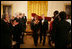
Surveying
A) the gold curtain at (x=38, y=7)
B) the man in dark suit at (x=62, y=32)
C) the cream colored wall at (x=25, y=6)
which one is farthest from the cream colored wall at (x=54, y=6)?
the man in dark suit at (x=62, y=32)

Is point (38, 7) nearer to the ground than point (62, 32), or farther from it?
farther from it

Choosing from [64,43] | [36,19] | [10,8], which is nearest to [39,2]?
[10,8]

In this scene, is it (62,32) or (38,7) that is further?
(38,7)

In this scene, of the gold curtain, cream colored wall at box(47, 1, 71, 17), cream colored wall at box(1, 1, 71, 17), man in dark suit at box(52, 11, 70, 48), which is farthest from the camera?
the gold curtain

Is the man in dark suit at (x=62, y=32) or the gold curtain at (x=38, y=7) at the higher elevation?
the gold curtain at (x=38, y=7)

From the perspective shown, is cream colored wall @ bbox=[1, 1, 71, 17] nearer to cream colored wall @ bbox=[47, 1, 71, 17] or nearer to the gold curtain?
cream colored wall @ bbox=[47, 1, 71, 17]

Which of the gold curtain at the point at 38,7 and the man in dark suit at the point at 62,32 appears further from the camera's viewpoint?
the gold curtain at the point at 38,7

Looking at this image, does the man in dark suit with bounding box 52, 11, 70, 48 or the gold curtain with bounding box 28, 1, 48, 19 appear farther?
the gold curtain with bounding box 28, 1, 48, 19

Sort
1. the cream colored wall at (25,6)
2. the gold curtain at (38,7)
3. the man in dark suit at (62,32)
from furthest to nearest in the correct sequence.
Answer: the gold curtain at (38,7) → the cream colored wall at (25,6) → the man in dark suit at (62,32)

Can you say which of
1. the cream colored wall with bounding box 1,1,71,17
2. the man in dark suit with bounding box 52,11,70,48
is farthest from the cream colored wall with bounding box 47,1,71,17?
the man in dark suit with bounding box 52,11,70,48

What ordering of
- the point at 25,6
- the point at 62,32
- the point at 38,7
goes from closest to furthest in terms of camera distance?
1. the point at 62,32
2. the point at 25,6
3. the point at 38,7

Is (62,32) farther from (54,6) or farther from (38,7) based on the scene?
(38,7)

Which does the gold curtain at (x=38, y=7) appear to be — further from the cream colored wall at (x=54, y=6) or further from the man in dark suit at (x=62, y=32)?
the man in dark suit at (x=62, y=32)

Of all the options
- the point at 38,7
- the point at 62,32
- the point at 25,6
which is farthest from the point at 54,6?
the point at 62,32
